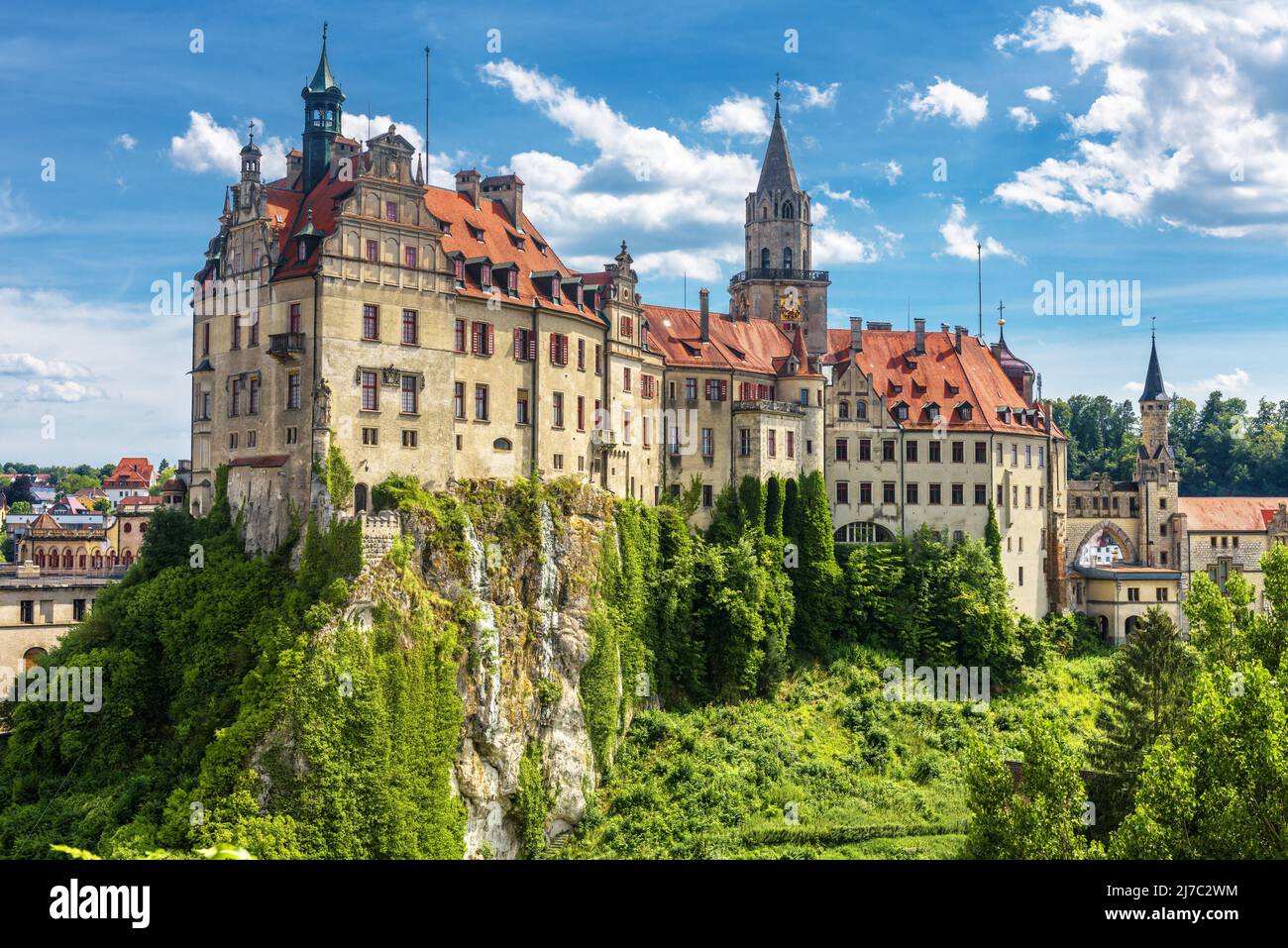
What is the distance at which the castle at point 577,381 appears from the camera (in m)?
57.8

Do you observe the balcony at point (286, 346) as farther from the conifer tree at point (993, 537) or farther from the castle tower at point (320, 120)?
the conifer tree at point (993, 537)

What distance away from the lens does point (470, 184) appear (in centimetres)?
6819

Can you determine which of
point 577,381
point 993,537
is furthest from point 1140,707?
point 577,381

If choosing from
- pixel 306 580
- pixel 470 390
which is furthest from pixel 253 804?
pixel 470 390

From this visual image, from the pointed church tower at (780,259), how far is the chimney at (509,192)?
2227 cm

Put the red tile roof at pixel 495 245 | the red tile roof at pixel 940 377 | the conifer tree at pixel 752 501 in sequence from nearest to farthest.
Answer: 1. the red tile roof at pixel 495 245
2. the conifer tree at pixel 752 501
3. the red tile roof at pixel 940 377

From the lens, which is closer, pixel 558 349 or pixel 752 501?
pixel 558 349

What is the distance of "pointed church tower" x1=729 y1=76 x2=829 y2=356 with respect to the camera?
88.4m

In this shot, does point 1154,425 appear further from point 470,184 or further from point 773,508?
point 470,184

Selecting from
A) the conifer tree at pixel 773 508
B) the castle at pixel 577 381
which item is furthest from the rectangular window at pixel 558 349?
the conifer tree at pixel 773 508

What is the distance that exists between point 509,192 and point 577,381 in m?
11.2
